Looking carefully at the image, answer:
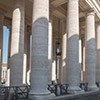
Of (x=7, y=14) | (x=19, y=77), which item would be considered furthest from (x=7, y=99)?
(x=7, y=14)

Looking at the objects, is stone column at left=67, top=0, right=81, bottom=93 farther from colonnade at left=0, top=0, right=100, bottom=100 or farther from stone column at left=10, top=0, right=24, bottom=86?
stone column at left=10, top=0, right=24, bottom=86

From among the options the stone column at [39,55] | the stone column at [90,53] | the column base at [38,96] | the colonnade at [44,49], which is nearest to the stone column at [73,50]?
the colonnade at [44,49]

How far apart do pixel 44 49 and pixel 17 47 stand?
755 centimetres

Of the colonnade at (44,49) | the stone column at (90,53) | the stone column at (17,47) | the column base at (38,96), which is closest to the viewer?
the column base at (38,96)

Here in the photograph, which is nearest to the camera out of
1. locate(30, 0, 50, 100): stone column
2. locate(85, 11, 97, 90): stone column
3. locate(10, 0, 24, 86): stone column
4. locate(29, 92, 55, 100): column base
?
locate(29, 92, 55, 100): column base

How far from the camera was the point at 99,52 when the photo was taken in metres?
40.8

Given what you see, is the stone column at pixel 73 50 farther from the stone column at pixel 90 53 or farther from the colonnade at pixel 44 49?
the stone column at pixel 90 53

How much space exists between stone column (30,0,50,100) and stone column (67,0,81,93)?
7644 millimetres

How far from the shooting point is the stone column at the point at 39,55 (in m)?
19.4

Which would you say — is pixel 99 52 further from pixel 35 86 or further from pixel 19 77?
pixel 35 86

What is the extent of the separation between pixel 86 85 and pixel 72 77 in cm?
733

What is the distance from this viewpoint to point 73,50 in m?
27.5

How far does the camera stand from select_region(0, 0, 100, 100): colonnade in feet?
64.3

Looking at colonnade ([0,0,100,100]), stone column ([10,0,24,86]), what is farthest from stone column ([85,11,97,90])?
stone column ([10,0,24,86])
